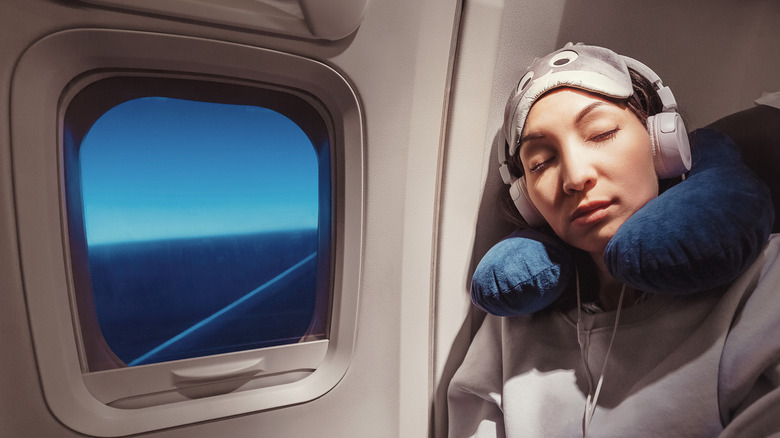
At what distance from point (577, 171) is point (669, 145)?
173mm

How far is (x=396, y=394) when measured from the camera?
123 cm

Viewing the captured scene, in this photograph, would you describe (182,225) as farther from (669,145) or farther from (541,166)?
(669,145)

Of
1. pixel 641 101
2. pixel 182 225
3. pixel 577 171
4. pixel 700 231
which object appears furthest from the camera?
pixel 182 225

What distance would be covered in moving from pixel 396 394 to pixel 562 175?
30.0 inches

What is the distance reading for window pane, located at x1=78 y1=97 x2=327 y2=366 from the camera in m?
1.05

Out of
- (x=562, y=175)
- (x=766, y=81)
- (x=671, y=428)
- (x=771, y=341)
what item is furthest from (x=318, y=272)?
(x=766, y=81)

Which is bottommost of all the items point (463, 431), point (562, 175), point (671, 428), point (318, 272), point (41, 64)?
point (463, 431)

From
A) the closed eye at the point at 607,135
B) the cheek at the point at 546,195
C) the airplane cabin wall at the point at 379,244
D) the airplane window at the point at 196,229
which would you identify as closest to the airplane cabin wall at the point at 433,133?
the airplane cabin wall at the point at 379,244

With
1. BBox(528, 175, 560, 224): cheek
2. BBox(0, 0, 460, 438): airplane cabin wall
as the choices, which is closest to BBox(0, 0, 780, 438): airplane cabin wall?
BBox(0, 0, 460, 438): airplane cabin wall

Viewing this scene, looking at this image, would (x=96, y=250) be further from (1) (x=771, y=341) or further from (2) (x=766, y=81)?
(2) (x=766, y=81)

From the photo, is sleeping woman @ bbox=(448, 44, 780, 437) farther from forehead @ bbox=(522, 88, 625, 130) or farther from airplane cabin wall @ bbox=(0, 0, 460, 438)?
airplane cabin wall @ bbox=(0, 0, 460, 438)

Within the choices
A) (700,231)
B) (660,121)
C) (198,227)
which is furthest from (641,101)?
(198,227)

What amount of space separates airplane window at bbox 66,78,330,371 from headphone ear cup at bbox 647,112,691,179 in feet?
2.51

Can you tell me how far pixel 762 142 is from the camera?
0.85m
